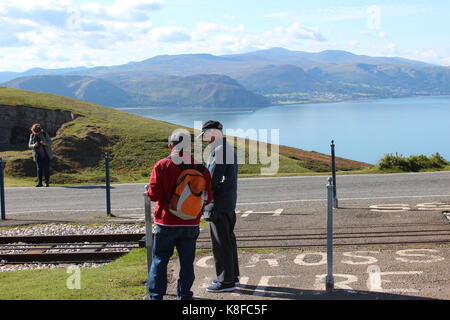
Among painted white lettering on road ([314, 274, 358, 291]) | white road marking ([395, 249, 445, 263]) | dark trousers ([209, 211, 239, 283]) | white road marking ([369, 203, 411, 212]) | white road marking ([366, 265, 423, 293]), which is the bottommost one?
painted white lettering on road ([314, 274, 358, 291])

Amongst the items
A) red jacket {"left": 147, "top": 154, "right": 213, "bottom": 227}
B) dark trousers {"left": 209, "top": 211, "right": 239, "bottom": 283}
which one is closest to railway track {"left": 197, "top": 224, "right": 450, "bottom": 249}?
dark trousers {"left": 209, "top": 211, "right": 239, "bottom": 283}

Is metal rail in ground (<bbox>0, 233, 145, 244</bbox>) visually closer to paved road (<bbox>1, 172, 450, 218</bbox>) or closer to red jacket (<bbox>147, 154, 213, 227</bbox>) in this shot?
paved road (<bbox>1, 172, 450, 218</bbox>)

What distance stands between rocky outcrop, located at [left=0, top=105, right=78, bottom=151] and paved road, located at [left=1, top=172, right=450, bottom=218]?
52.4 ft

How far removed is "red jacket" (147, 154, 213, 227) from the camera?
6.12 meters

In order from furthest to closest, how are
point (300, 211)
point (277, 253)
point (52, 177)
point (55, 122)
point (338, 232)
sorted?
point (55, 122), point (52, 177), point (300, 211), point (338, 232), point (277, 253)

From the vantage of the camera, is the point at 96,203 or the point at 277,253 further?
the point at 96,203

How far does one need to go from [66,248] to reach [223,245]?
534cm

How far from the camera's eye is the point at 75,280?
754 centimetres

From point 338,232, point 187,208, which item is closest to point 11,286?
point 187,208

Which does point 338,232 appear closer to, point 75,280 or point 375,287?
point 375,287

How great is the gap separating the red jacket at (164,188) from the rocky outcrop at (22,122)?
29954mm

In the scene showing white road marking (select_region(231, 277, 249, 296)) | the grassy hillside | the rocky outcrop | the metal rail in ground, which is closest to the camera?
white road marking (select_region(231, 277, 249, 296))

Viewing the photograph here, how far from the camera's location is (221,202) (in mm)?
6852
